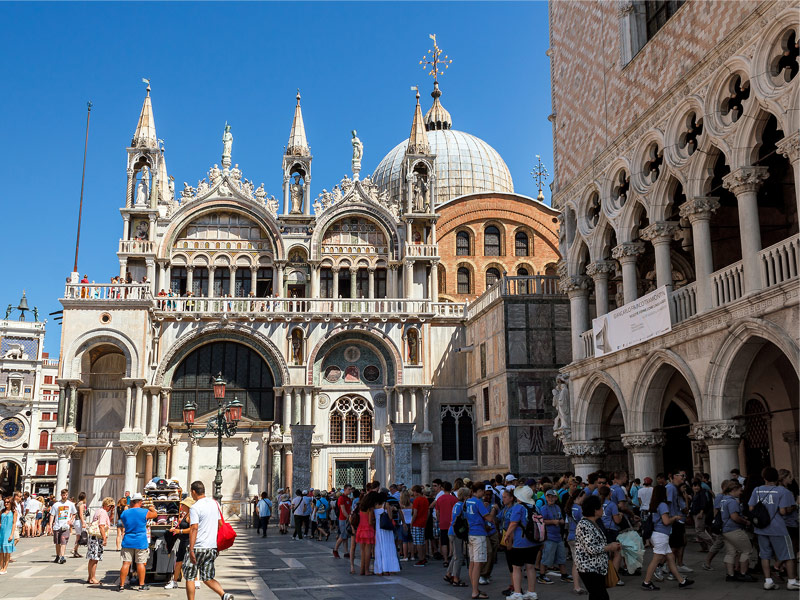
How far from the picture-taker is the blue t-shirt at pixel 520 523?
11.8 m

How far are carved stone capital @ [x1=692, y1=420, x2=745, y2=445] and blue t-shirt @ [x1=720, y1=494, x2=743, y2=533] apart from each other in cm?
494

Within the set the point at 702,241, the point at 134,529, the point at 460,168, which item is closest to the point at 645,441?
the point at 702,241

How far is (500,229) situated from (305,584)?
32.6 metres

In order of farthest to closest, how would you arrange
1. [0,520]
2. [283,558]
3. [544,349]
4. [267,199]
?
[267,199], [544,349], [283,558], [0,520]

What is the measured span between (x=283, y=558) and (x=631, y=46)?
15.6 m

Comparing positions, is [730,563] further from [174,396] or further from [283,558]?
[174,396]

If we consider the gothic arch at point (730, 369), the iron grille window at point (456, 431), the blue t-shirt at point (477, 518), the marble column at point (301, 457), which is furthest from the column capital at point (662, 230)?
the iron grille window at point (456, 431)

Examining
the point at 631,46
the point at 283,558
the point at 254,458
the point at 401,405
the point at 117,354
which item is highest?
the point at 631,46

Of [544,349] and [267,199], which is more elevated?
[267,199]

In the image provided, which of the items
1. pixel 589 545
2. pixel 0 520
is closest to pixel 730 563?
pixel 589 545

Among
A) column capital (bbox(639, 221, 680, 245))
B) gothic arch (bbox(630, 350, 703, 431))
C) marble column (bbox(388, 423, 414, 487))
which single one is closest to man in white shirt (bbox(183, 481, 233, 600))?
gothic arch (bbox(630, 350, 703, 431))

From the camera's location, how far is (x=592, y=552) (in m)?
9.12

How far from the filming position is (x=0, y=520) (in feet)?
52.9

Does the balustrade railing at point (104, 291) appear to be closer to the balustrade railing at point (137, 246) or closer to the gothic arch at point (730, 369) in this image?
the balustrade railing at point (137, 246)
